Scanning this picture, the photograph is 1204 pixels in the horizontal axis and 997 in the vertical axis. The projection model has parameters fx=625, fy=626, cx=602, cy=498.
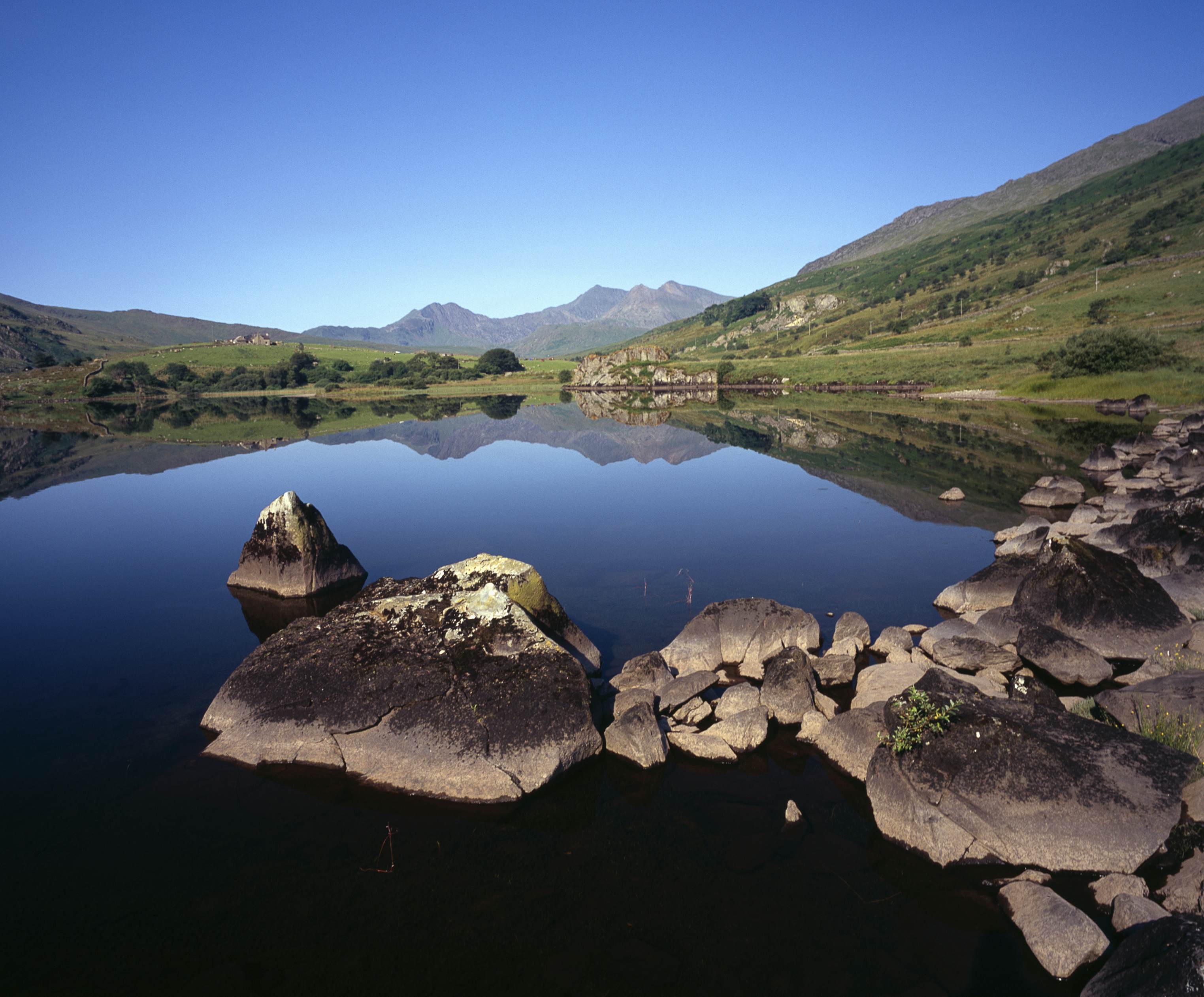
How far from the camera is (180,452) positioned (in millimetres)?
61531

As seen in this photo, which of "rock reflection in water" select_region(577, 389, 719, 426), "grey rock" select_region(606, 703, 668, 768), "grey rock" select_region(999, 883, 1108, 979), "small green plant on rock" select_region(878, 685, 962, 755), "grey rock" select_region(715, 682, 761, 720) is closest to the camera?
"grey rock" select_region(999, 883, 1108, 979)

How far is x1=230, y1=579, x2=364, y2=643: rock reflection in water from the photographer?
21.1 meters

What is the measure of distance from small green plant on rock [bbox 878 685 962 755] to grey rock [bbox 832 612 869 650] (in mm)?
6084

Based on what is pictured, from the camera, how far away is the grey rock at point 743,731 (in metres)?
13.4

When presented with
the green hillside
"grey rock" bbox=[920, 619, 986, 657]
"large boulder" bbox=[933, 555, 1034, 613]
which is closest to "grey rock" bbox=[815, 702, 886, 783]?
"grey rock" bbox=[920, 619, 986, 657]

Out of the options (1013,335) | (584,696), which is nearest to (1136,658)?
(584,696)

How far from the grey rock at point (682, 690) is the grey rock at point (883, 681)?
348cm

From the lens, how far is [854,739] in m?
12.6

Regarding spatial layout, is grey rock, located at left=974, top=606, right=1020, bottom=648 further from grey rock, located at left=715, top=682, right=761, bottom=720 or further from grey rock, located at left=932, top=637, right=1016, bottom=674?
grey rock, located at left=715, top=682, right=761, bottom=720

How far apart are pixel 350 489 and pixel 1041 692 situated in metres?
40.7

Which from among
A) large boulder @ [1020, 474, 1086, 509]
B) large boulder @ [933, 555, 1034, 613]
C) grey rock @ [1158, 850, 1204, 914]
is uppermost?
grey rock @ [1158, 850, 1204, 914]

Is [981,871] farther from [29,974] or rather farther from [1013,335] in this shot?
[1013,335]

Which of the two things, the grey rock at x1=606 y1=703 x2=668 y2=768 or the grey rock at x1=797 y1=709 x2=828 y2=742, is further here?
the grey rock at x1=797 y1=709 x2=828 y2=742

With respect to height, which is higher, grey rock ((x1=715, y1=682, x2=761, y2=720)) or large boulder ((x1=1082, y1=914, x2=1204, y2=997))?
large boulder ((x1=1082, y1=914, x2=1204, y2=997))
